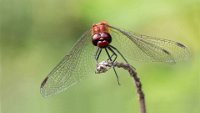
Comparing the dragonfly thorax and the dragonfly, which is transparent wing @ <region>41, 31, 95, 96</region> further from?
the dragonfly thorax

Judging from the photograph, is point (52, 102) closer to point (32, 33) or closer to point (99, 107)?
point (99, 107)

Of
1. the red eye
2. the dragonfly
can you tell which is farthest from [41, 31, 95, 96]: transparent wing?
the red eye

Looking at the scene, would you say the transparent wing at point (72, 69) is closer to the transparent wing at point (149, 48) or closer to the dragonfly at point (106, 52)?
the dragonfly at point (106, 52)

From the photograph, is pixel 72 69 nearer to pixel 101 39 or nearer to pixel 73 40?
pixel 101 39

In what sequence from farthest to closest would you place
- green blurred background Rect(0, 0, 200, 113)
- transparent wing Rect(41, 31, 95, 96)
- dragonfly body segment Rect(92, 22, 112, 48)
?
green blurred background Rect(0, 0, 200, 113) → transparent wing Rect(41, 31, 95, 96) → dragonfly body segment Rect(92, 22, 112, 48)

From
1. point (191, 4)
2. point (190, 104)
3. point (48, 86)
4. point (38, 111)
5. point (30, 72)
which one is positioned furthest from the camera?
point (30, 72)

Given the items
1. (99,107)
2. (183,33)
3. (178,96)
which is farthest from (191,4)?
(99,107)
